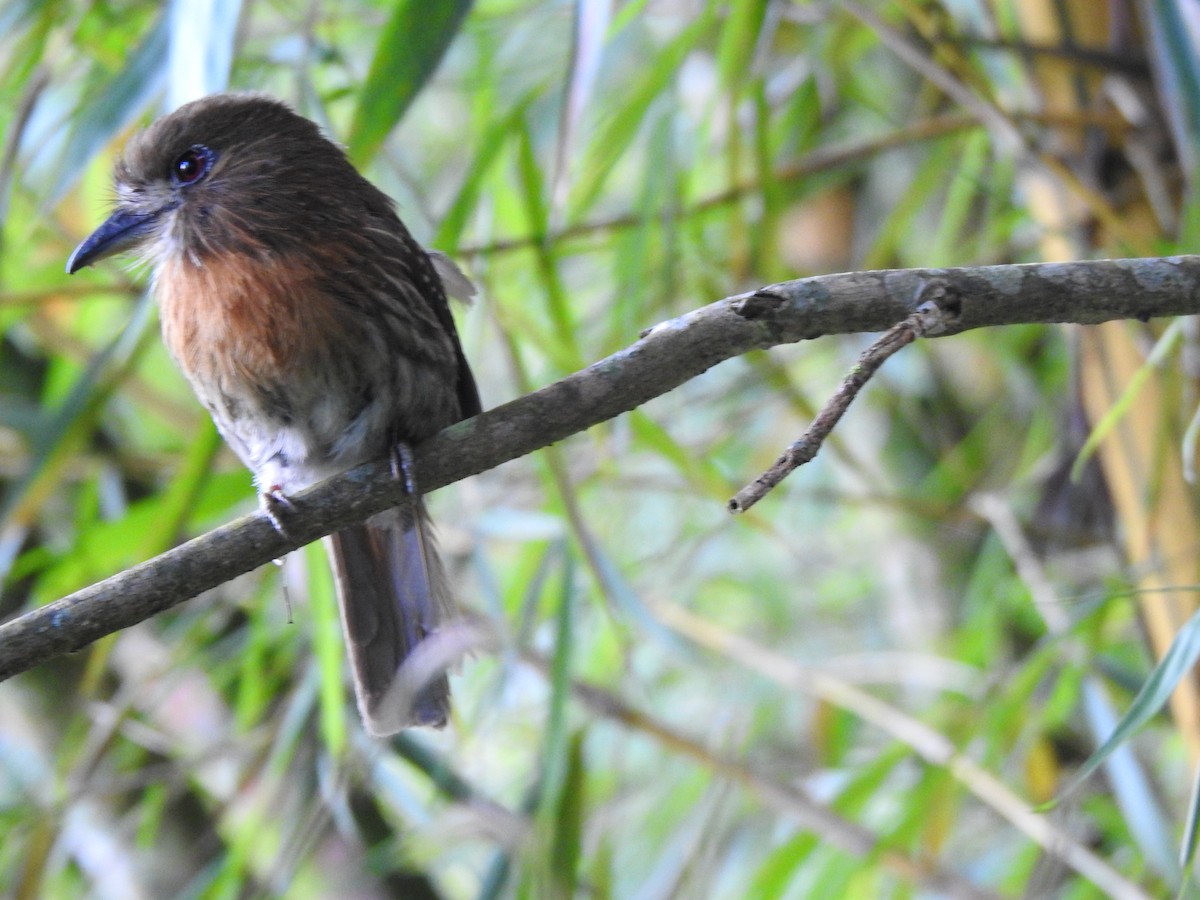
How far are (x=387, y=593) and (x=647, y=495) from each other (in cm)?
153

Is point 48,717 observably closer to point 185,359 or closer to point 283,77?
point 185,359

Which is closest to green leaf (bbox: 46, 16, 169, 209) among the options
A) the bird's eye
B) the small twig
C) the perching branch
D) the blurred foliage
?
the blurred foliage

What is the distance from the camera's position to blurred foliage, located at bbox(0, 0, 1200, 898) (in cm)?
209

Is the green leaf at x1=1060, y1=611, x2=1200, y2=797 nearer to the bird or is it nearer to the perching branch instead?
the perching branch

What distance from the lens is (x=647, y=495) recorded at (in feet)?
11.7

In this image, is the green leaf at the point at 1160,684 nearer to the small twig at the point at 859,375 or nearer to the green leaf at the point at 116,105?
the small twig at the point at 859,375

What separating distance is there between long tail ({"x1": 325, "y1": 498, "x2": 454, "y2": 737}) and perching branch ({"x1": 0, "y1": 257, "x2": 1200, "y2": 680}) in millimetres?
754

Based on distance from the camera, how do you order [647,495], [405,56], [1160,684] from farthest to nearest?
[647,495], [405,56], [1160,684]

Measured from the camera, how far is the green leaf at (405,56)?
1.67m

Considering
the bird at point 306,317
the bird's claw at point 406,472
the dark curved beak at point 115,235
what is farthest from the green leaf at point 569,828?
the dark curved beak at point 115,235

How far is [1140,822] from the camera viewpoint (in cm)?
206

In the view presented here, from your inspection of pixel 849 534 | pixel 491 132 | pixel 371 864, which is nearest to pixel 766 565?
pixel 849 534

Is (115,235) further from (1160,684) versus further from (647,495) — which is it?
(647,495)

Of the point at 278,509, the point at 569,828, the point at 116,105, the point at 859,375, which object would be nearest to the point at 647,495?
the point at 569,828
